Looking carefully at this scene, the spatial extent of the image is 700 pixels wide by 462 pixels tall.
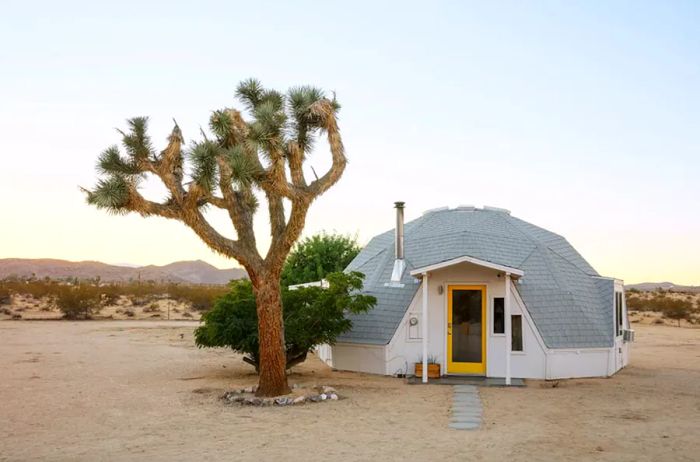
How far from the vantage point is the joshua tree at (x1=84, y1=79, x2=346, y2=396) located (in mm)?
14102

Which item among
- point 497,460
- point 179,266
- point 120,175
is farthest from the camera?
point 179,266

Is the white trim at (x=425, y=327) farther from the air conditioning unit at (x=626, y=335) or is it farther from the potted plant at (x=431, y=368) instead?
the air conditioning unit at (x=626, y=335)

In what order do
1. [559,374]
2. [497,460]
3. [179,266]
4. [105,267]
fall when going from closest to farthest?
[497,460]
[559,374]
[105,267]
[179,266]

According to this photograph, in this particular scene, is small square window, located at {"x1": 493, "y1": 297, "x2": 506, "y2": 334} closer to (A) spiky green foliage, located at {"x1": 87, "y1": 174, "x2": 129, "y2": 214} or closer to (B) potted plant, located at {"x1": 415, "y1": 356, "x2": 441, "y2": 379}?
(B) potted plant, located at {"x1": 415, "y1": 356, "x2": 441, "y2": 379}

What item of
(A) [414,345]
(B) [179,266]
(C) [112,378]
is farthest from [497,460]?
(B) [179,266]

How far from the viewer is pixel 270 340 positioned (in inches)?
590

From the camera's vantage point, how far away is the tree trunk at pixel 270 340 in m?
14.9

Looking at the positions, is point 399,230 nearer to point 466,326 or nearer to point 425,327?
point 466,326

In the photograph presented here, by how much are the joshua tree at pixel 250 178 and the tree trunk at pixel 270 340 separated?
0.07 feet

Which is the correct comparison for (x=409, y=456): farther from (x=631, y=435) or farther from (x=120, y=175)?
(x=120, y=175)

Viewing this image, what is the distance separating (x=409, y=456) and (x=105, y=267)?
137 m

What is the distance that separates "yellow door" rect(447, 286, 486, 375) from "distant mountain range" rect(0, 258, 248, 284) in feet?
309

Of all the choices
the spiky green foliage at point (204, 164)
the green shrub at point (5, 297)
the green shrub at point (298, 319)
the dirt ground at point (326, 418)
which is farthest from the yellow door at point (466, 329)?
the green shrub at point (5, 297)

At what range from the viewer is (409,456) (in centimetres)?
1007
